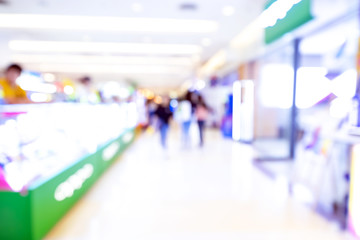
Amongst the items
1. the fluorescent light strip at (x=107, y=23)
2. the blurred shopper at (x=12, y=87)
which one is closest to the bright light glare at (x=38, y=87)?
the fluorescent light strip at (x=107, y=23)

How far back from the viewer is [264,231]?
2383 mm

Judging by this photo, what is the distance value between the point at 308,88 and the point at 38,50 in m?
8.77

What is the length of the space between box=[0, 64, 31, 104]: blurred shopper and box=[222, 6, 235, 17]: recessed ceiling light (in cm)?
401

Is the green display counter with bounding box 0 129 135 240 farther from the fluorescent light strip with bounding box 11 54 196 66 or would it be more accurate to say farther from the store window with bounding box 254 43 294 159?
the fluorescent light strip with bounding box 11 54 196 66

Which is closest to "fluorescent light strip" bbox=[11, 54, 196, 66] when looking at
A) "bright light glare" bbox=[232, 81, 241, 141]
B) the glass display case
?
the glass display case

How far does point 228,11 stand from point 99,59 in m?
7.14

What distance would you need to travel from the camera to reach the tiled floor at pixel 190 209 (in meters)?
2.36

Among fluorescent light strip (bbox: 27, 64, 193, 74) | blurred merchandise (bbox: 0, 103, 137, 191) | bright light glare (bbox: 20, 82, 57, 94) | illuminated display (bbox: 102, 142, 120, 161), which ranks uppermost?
fluorescent light strip (bbox: 27, 64, 193, 74)

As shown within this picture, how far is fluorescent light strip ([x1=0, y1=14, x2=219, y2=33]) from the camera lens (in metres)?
5.65

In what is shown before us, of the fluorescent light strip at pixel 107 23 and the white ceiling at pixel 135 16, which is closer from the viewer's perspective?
the white ceiling at pixel 135 16

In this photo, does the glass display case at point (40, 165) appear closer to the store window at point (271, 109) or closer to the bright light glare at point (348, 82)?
the bright light glare at point (348, 82)

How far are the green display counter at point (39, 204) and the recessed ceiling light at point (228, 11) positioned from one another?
4028 millimetres

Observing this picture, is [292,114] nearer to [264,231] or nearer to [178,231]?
[264,231]

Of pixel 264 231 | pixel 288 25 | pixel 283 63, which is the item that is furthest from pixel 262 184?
pixel 283 63
